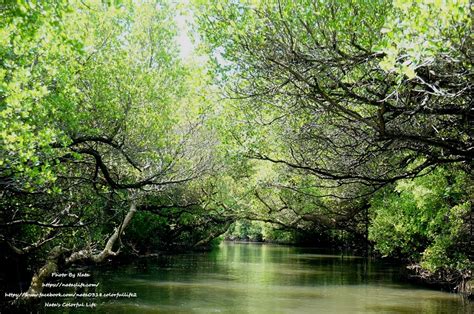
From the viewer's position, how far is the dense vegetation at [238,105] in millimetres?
7762

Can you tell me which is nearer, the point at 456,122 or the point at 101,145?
the point at 456,122

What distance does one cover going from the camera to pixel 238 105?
12.9m

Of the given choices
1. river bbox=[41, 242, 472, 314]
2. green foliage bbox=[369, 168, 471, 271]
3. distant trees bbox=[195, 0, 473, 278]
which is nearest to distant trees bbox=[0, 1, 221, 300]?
distant trees bbox=[195, 0, 473, 278]

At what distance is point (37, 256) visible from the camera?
57.8 ft

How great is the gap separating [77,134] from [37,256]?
8010 millimetres

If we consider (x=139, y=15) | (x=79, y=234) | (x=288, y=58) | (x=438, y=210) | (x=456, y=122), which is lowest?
(x=79, y=234)

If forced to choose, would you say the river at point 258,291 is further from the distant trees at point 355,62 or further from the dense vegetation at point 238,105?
the distant trees at point 355,62

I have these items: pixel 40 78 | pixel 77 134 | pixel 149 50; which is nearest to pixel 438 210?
pixel 149 50

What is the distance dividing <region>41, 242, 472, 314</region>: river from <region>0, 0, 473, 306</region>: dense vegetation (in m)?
1.77

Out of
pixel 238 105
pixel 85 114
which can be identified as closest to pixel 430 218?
pixel 238 105

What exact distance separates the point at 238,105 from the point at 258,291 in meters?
10.00

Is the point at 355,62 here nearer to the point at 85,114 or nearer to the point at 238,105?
the point at 238,105

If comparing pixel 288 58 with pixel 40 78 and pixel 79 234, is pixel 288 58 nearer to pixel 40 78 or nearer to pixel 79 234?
pixel 40 78

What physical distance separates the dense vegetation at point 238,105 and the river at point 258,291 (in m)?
1.77
